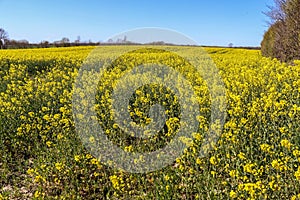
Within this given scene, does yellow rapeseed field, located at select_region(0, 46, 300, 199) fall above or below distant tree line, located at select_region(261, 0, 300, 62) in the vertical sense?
below

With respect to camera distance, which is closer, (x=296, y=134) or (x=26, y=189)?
(x=296, y=134)

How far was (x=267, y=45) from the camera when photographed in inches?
718

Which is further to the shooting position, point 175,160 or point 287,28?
point 287,28

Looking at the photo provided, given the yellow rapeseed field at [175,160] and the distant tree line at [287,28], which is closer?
the yellow rapeseed field at [175,160]

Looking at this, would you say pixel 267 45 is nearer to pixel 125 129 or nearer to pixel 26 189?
pixel 125 129

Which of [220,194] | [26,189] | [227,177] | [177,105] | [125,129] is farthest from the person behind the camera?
[177,105]

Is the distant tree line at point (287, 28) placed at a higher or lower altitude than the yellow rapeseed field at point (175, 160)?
higher

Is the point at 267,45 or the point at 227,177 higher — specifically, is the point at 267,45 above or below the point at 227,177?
above

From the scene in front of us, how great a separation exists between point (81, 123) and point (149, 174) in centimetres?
186

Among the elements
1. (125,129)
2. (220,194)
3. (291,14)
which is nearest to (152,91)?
(125,129)

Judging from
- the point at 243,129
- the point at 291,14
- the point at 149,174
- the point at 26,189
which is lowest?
the point at 26,189

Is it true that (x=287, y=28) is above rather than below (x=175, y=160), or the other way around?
above

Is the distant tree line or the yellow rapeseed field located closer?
the yellow rapeseed field

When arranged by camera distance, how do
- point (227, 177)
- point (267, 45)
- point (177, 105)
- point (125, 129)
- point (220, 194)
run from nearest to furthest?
point (220, 194) < point (227, 177) < point (125, 129) < point (177, 105) < point (267, 45)
